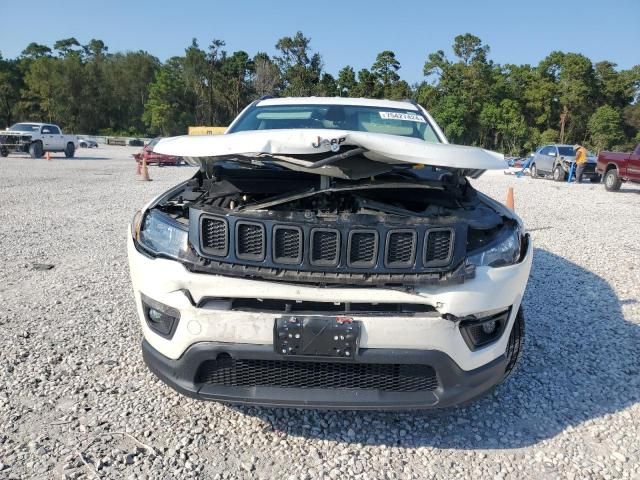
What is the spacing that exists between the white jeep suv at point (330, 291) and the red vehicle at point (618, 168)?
15.2 metres

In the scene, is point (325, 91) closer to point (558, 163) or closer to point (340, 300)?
point (558, 163)

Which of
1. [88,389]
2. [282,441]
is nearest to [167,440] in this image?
[282,441]

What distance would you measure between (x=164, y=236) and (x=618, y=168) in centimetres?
1685

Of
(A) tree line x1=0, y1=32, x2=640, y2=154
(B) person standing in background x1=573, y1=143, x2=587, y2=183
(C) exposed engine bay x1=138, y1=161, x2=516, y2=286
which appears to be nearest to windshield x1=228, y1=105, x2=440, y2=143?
(C) exposed engine bay x1=138, y1=161, x2=516, y2=286

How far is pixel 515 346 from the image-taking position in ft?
7.90

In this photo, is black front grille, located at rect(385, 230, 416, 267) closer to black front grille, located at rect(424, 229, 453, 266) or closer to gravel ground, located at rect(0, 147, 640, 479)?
black front grille, located at rect(424, 229, 453, 266)

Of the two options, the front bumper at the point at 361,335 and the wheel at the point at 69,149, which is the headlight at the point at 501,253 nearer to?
the front bumper at the point at 361,335

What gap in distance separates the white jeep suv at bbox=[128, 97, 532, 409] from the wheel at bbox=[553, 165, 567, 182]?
2024 cm

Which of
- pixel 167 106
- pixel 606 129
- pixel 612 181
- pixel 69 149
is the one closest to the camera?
pixel 612 181

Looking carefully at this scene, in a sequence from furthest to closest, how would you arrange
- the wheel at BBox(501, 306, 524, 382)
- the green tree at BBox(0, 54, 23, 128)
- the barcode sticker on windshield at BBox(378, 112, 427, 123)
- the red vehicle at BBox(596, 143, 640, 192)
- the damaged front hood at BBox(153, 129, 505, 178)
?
the green tree at BBox(0, 54, 23, 128)
the red vehicle at BBox(596, 143, 640, 192)
the barcode sticker on windshield at BBox(378, 112, 427, 123)
the wheel at BBox(501, 306, 524, 382)
the damaged front hood at BBox(153, 129, 505, 178)

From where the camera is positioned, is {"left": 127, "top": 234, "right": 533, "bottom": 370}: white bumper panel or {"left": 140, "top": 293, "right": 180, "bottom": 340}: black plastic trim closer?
{"left": 127, "top": 234, "right": 533, "bottom": 370}: white bumper panel

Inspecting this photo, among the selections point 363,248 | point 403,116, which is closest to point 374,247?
point 363,248

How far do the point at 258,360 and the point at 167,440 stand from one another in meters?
0.69

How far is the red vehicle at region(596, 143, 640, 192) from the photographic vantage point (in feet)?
47.3
